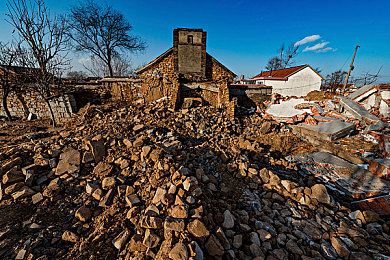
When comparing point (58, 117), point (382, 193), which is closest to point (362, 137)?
point (382, 193)

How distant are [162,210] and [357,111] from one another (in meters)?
11.3

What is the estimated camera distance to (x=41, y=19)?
7.73 meters

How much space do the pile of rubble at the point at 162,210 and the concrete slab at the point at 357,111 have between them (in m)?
6.72

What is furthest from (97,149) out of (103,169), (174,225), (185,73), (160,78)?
(185,73)

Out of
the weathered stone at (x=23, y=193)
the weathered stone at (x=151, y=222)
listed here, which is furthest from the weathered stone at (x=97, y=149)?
the weathered stone at (x=151, y=222)

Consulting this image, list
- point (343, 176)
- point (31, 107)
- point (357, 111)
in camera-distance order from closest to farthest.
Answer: point (343, 176)
point (357, 111)
point (31, 107)

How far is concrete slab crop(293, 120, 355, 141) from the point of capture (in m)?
6.75

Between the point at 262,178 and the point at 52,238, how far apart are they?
415 cm

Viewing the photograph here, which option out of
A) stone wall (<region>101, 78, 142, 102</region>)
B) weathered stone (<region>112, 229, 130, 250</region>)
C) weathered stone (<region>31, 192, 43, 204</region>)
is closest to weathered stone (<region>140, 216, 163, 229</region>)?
weathered stone (<region>112, 229, 130, 250</region>)

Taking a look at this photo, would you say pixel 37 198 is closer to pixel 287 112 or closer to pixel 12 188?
pixel 12 188

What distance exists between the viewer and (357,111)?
807 centimetres

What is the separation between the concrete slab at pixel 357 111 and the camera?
24.8 ft

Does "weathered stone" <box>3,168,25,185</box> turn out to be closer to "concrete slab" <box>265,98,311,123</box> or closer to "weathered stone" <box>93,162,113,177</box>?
"weathered stone" <box>93,162,113,177</box>

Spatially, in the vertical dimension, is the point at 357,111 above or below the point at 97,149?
above
